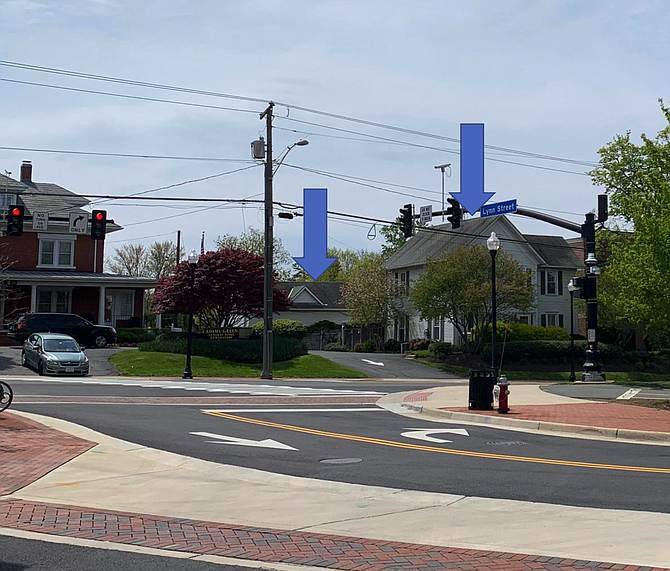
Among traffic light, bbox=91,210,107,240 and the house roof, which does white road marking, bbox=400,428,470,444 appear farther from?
the house roof

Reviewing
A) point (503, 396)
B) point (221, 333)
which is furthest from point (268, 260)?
point (503, 396)

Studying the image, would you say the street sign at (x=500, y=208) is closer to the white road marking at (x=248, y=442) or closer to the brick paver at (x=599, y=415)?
the brick paver at (x=599, y=415)

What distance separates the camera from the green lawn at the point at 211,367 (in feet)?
120

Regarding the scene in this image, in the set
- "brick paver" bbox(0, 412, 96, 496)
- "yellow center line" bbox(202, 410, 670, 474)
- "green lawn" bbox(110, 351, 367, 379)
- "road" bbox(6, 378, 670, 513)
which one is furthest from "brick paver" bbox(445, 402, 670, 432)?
"green lawn" bbox(110, 351, 367, 379)

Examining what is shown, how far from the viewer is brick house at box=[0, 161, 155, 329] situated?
48.4 meters

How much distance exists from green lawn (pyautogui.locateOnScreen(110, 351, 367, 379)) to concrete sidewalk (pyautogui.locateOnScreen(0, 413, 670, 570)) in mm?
24773

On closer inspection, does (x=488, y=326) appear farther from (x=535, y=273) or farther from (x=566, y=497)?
(x=566, y=497)

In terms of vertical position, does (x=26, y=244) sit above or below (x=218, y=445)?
above

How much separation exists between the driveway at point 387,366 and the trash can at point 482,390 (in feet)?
71.7

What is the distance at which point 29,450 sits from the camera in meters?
13.1

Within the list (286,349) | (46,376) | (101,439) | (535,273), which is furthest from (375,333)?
(101,439)

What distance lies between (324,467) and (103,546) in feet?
16.4

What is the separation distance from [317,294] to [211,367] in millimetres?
34231

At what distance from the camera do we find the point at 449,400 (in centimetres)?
2206
